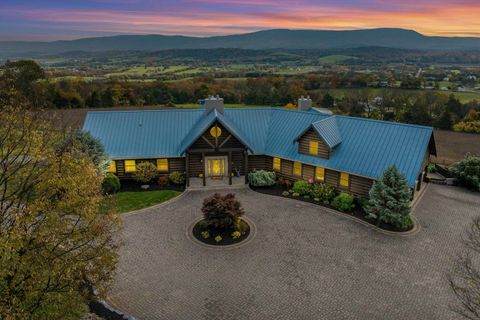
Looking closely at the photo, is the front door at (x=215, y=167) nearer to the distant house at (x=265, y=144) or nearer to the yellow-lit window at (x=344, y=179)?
the distant house at (x=265, y=144)

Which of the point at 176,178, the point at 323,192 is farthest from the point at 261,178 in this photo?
the point at 176,178

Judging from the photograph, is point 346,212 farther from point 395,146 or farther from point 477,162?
point 477,162

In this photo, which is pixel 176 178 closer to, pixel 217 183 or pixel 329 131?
pixel 217 183

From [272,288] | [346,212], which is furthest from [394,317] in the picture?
[346,212]

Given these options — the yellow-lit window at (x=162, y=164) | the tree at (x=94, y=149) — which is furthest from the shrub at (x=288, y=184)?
the tree at (x=94, y=149)

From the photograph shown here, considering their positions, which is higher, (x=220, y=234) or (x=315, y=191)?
(x=315, y=191)

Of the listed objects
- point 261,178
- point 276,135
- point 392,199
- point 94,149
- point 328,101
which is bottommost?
point 261,178

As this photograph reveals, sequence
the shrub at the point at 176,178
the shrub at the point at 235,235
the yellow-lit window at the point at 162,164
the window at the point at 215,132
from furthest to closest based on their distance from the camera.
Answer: the yellow-lit window at the point at 162,164, the shrub at the point at 176,178, the window at the point at 215,132, the shrub at the point at 235,235
